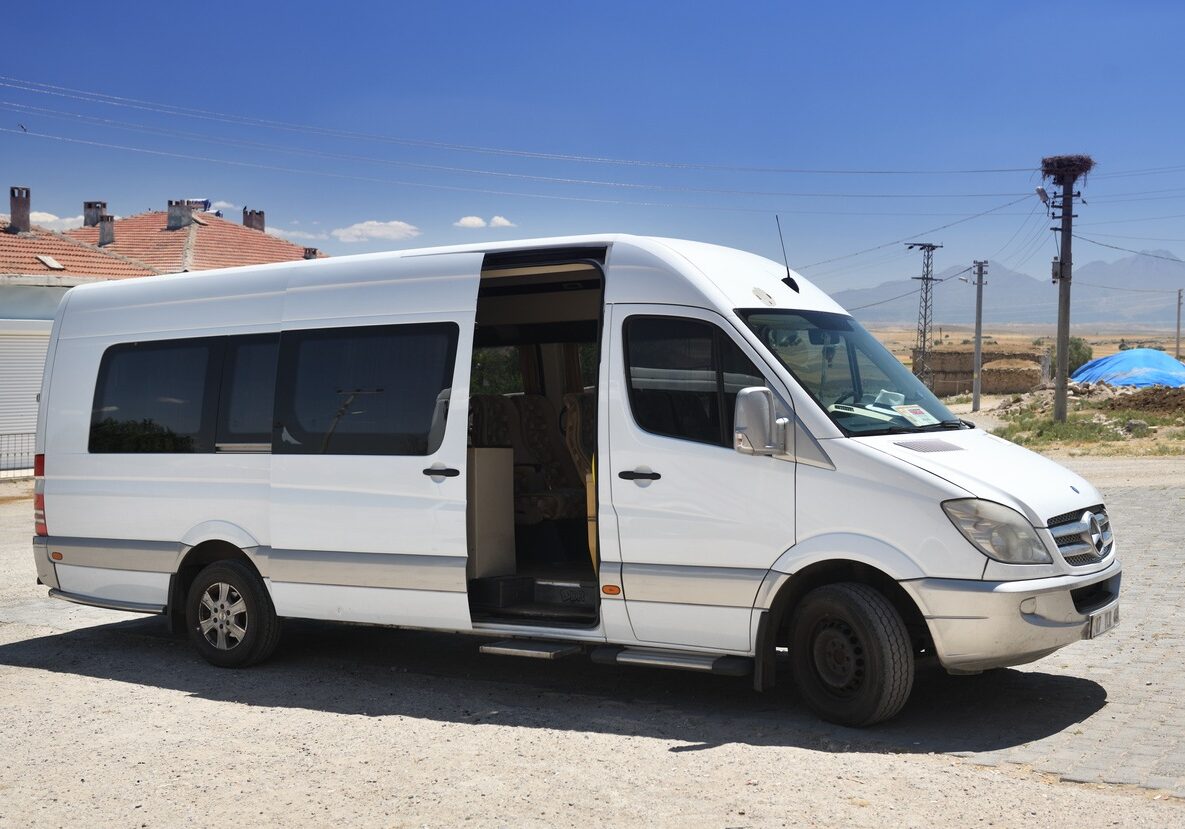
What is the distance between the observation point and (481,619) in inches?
321

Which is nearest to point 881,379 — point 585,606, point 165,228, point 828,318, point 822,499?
point 828,318

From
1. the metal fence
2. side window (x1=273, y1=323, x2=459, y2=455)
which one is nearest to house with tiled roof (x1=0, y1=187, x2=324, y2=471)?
the metal fence

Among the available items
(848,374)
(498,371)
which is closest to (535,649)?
(848,374)

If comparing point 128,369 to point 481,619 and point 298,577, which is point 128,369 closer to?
point 298,577

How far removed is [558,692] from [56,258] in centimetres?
2960

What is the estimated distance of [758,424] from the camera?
22.6ft

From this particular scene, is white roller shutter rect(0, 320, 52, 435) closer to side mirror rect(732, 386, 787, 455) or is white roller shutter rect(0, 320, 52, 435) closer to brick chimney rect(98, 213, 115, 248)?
brick chimney rect(98, 213, 115, 248)

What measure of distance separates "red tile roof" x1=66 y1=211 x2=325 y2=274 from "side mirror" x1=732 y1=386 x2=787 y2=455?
35332 millimetres

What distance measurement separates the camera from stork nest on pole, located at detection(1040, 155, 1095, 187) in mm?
47375

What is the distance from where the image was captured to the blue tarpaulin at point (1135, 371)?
60.6 meters

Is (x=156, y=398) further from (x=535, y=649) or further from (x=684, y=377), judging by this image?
(x=684, y=377)

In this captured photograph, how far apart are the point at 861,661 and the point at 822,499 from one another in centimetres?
88

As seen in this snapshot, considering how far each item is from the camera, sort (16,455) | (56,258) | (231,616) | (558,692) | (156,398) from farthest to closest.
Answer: (56,258)
(16,455)
(156,398)
(231,616)
(558,692)

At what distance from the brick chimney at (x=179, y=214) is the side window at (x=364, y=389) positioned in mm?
38721
